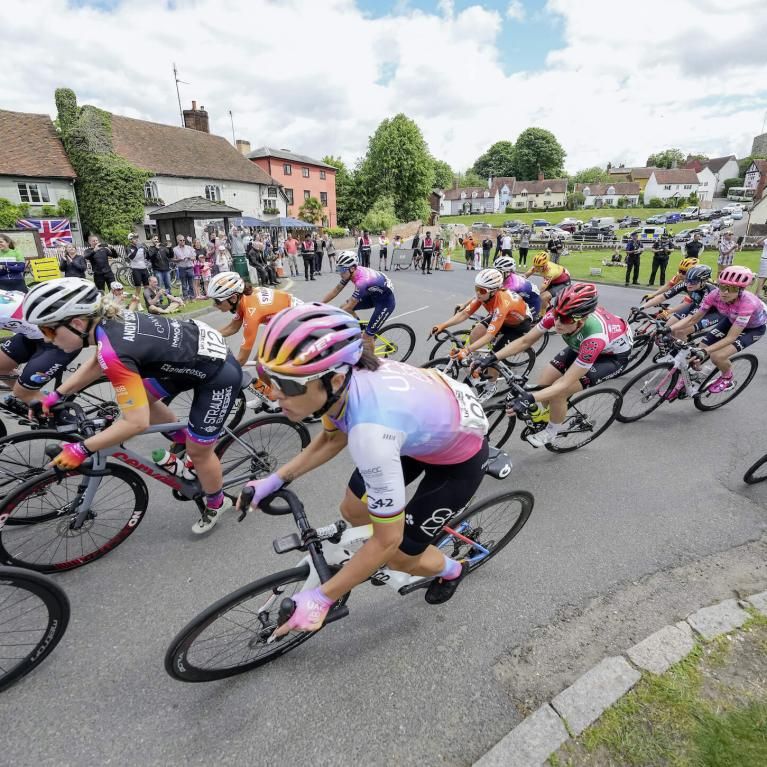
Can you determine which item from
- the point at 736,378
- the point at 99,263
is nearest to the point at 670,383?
the point at 736,378

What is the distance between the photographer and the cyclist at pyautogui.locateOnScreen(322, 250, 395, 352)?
22.6ft

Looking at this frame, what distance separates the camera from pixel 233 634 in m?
2.44

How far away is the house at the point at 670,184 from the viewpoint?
94375 mm

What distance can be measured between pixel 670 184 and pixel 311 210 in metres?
86.1

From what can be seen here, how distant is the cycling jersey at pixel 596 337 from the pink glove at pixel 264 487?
326cm

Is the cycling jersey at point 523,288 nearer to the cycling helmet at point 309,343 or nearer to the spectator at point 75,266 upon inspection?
the cycling helmet at point 309,343

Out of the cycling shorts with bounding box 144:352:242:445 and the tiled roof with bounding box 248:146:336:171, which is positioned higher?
the tiled roof with bounding box 248:146:336:171

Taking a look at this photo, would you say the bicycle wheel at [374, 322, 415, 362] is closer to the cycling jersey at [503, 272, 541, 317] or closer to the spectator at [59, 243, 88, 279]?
the cycling jersey at [503, 272, 541, 317]

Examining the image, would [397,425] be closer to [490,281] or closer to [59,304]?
[59,304]

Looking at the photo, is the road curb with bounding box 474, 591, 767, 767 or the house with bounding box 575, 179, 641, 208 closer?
the road curb with bounding box 474, 591, 767, 767

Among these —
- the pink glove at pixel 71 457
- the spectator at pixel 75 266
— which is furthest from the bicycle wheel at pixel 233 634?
the spectator at pixel 75 266

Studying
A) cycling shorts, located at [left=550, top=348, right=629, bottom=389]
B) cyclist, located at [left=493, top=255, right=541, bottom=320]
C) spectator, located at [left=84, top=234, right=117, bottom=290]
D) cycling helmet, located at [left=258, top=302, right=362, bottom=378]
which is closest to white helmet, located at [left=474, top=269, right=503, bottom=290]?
cyclist, located at [left=493, top=255, right=541, bottom=320]

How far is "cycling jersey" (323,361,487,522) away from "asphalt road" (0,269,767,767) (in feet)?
4.20

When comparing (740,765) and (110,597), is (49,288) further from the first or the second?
(740,765)
